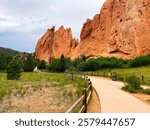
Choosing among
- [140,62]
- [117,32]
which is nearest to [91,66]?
[140,62]

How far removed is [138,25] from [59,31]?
2082 inches

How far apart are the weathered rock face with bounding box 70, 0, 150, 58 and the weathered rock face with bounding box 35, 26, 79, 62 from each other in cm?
1380

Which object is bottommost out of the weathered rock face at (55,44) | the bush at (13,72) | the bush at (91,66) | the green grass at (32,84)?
the green grass at (32,84)

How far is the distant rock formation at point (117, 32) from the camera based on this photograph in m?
88.4

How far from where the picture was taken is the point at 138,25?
88.9 meters

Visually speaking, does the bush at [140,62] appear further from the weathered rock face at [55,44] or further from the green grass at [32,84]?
the weathered rock face at [55,44]

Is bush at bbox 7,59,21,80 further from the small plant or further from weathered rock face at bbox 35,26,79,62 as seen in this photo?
weathered rock face at bbox 35,26,79,62

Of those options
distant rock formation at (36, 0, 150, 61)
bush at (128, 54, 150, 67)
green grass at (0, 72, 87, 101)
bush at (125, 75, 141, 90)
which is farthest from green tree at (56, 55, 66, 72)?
bush at (125, 75, 141, 90)

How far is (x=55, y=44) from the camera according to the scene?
137 metres

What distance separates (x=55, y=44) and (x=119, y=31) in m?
44.8

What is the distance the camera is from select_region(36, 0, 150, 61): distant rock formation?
8844 centimetres

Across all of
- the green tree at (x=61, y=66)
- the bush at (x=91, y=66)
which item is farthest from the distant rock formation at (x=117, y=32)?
the bush at (x=91, y=66)

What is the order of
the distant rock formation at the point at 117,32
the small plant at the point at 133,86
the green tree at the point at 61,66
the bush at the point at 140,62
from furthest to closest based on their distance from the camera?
the distant rock formation at the point at 117,32 → the green tree at the point at 61,66 → the bush at the point at 140,62 → the small plant at the point at 133,86

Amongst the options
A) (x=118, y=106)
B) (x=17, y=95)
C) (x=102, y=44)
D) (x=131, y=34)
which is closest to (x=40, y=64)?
(x=102, y=44)
